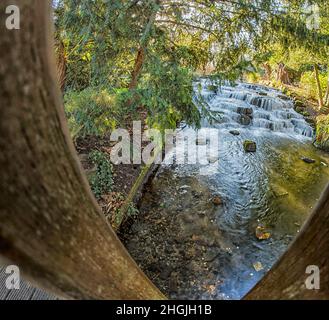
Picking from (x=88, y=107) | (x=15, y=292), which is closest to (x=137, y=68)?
(x=88, y=107)

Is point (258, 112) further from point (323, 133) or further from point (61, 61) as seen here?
point (61, 61)

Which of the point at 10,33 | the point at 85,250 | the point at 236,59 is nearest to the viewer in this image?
the point at 10,33

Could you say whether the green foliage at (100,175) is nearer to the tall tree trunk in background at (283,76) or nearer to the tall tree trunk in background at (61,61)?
the tall tree trunk in background at (61,61)

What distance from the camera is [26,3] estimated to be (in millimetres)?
472

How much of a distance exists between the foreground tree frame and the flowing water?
2055 millimetres

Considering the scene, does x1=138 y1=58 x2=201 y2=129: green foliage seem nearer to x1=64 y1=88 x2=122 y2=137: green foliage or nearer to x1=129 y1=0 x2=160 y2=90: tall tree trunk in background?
x1=129 y1=0 x2=160 y2=90: tall tree trunk in background

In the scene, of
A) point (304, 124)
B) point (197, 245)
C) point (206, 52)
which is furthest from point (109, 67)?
point (304, 124)

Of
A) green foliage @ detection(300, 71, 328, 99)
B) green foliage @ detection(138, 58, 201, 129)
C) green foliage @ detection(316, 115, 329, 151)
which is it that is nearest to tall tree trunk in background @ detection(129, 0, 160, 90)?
green foliage @ detection(138, 58, 201, 129)

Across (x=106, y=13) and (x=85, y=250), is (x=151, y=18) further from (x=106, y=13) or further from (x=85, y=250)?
(x=85, y=250)

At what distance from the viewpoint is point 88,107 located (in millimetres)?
3979

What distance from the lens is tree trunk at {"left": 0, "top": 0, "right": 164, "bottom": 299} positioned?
1.51ft

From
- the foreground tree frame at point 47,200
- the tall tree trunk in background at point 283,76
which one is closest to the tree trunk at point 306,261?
the foreground tree frame at point 47,200

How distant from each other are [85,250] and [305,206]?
721 centimetres

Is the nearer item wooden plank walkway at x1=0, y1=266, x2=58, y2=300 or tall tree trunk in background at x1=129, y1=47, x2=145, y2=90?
wooden plank walkway at x1=0, y1=266, x2=58, y2=300
